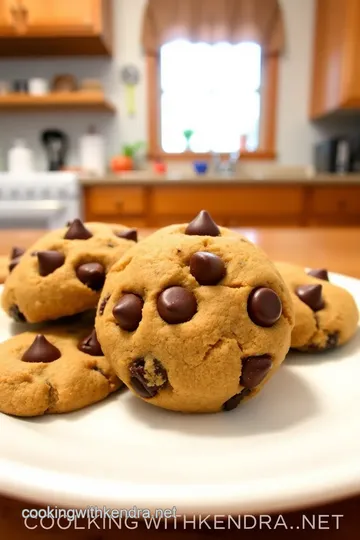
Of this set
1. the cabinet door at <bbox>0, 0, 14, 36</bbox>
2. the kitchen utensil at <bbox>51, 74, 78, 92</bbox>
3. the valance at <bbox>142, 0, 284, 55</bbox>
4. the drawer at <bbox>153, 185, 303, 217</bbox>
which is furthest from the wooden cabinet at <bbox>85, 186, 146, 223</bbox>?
the valance at <bbox>142, 0, 284, 55</bbox>

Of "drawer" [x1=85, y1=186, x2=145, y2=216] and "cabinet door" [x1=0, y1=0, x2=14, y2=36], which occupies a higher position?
"cabinet door" [x1=0, y1=0, x2=14, y2=36]

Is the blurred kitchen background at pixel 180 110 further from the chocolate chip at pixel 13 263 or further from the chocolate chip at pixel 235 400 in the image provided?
the chocolate chip at pixel 235 400

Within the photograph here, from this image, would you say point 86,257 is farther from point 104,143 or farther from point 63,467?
point 104,143

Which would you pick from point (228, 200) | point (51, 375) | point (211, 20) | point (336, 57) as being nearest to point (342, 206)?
point (228, 200)

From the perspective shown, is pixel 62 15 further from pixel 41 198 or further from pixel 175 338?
Answer: pixel 175 338

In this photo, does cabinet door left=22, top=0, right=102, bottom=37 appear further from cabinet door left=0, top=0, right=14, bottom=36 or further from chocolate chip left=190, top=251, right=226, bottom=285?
chocolate chip left=190, top=251, right=226, bottom=285

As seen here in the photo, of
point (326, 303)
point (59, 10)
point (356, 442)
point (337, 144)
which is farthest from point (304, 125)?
point (356, 442)

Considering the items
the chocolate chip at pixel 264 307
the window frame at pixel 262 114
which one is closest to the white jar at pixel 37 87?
the window frame at pixel 262 114
